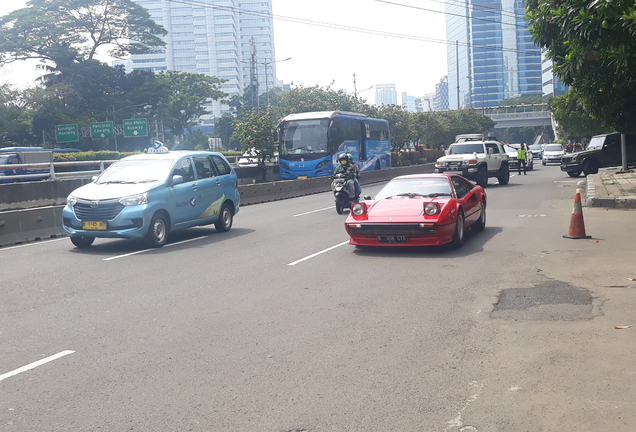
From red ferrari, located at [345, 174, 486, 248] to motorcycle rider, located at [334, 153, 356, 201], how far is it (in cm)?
537

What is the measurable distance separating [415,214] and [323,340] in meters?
5.40

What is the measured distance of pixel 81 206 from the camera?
1252cm

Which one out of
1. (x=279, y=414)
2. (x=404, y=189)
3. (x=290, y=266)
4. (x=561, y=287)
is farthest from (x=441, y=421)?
(x=404, y=189)

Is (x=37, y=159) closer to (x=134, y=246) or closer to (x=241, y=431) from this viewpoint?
(x=134, y=246)

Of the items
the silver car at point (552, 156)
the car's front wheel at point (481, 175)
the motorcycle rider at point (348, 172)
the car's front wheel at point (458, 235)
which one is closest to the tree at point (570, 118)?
the silver car at point (552, 156)

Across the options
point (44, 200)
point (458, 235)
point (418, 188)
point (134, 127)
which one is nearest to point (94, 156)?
point (134, 127)

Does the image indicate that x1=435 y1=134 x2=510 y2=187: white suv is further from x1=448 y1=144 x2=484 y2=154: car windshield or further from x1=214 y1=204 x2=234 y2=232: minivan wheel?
x1=214 y1=204 x2=234 y2=232: minivan wheel

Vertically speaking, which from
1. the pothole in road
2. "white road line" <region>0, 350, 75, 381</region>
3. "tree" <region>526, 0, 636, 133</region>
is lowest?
the pothole in road

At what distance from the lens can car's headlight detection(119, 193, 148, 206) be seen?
12.4 m

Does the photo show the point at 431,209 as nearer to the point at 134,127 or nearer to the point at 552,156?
the point at 552,156

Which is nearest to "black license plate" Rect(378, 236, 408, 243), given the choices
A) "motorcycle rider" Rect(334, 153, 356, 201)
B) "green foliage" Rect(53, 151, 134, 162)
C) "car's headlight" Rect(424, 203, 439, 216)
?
"car's headlight" Rect(424, 203, 439, 216)

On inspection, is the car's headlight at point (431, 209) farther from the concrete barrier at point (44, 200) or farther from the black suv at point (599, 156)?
the black suv at point (599, 156)

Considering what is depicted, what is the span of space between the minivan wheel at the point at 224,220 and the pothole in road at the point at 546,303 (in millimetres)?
8078

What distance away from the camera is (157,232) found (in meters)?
12.8
